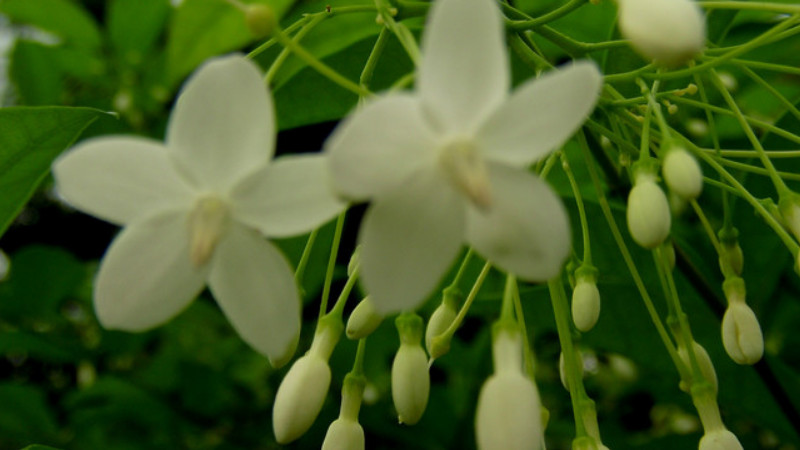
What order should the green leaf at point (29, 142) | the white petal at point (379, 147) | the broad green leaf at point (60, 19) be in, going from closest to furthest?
the white petal at point (379, 147) → the green leaf at point (29, 142) → the broad green leaf at point (60, 19)

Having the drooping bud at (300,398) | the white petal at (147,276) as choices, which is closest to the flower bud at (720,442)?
the drooping bud at (300,398)

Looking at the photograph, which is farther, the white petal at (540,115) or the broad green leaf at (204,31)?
the broad green leaf at (204,31)

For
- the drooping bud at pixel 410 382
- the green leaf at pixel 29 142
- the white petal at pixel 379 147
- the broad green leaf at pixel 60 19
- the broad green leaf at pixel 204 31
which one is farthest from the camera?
the broad green leaf at pixel 60 19

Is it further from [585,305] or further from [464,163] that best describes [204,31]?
[464,163]

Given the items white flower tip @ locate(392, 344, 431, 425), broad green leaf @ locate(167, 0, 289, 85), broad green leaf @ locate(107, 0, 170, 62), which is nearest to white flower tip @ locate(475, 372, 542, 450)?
white flower tip @ locate(392, 344, 431, 425)

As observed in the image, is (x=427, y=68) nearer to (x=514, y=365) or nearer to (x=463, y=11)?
(x=463, y=11)

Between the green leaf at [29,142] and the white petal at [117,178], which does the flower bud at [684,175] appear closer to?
the white petal at [117,178]

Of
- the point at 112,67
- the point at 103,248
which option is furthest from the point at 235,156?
the point at 103,248
